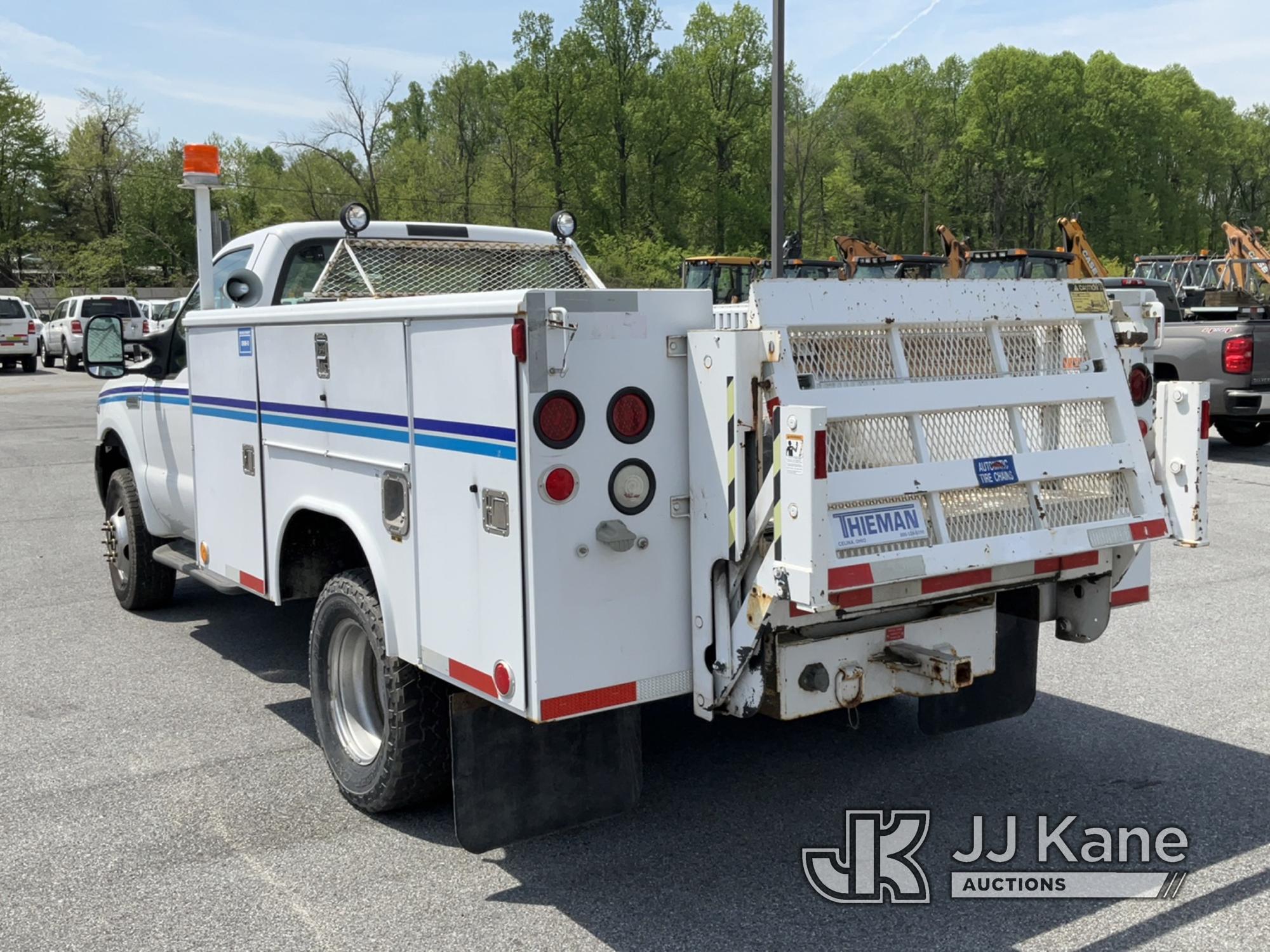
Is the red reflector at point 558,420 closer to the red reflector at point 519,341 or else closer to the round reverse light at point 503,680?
the red reflector at point 519,341

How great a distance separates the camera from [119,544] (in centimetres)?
754

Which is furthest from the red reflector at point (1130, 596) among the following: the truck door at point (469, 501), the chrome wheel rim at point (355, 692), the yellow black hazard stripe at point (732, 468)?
the chrome wheel rim at point (355, 692)

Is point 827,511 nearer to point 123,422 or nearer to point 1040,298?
point 1040,298

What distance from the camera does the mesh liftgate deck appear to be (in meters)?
3.41

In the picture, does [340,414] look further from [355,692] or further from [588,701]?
[588,701]

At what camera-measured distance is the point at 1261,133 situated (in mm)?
92000

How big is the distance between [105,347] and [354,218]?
6.08 ft

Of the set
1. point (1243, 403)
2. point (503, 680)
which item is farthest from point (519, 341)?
point (1243, 403)

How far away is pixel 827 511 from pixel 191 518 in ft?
13.2

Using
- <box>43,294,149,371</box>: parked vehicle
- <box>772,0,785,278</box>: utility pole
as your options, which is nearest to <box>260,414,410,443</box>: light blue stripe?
<box>772,0,785,278</box>: utility pole

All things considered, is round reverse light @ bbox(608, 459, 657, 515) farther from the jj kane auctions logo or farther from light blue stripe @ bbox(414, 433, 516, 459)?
the jj kane auctions logo

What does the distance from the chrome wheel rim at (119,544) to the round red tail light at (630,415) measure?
475cm

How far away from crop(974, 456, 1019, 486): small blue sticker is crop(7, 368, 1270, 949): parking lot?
1.29 metres

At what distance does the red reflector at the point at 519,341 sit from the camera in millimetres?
3314
